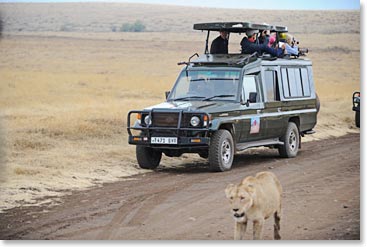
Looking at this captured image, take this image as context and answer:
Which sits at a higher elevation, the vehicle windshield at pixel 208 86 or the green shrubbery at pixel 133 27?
the green shrubbery at pixel 133 27

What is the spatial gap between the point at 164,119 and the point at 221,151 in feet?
2.80

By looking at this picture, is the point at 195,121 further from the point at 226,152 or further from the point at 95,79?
the point at 95,79

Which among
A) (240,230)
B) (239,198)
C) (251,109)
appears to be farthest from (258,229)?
(251,109)

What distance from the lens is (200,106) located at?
1175 cm

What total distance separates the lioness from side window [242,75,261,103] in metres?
4.92

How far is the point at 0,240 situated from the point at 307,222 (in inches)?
104

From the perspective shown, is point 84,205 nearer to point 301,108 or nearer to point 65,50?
point 301,108

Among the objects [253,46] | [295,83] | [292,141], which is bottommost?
[292,141]

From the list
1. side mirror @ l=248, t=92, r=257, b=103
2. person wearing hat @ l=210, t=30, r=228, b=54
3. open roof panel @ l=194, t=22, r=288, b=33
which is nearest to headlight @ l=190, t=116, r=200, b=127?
side mirror @ l=248, t=92, r=257, b=103

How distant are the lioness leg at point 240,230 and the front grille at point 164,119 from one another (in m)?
4.84

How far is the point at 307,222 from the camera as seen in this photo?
7855 mm

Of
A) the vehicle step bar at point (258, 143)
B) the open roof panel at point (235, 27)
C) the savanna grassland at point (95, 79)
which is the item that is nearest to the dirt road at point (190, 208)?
the vehicle step bar at point (258, 143)

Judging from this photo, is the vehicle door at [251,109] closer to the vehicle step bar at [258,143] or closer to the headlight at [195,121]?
the vehicle step bar at [258,143]

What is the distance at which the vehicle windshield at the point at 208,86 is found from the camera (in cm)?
1215
